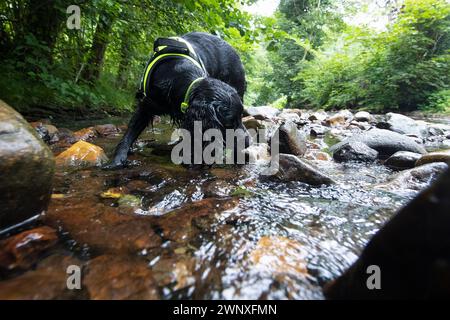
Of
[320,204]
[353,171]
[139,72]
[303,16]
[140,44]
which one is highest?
[303,16]

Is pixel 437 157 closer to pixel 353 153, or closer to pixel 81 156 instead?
pixel 353 153

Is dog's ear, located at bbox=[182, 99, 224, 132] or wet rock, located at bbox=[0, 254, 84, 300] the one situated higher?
dog's ear, located at bbox=[182, 99, 224, 132]

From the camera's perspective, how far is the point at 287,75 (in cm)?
2255

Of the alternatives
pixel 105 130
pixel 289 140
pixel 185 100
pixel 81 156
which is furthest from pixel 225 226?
pixel 105 130

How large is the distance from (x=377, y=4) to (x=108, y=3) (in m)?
21.6

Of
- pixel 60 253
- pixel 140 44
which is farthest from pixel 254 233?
pixel 140 44

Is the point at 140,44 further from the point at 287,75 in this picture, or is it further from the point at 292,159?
the point at 287,75

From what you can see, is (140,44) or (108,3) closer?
(108,3)

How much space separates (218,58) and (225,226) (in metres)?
3.74

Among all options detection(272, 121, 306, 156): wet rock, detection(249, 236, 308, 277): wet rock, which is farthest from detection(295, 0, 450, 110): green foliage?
detection(249, 236, 308, 277): wet rock

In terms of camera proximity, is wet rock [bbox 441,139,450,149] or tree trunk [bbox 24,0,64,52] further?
wet rock [bbox 441,139,450,149]

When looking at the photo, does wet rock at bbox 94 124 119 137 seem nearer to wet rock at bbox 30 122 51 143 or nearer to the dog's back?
wet rock at bbox 30 122 51 143

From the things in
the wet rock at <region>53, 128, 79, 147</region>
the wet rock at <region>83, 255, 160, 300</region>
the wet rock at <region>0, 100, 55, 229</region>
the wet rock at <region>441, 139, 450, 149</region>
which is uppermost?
the wet rock at <region>0, 100, 55, 229</region>

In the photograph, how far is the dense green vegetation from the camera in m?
4.21
